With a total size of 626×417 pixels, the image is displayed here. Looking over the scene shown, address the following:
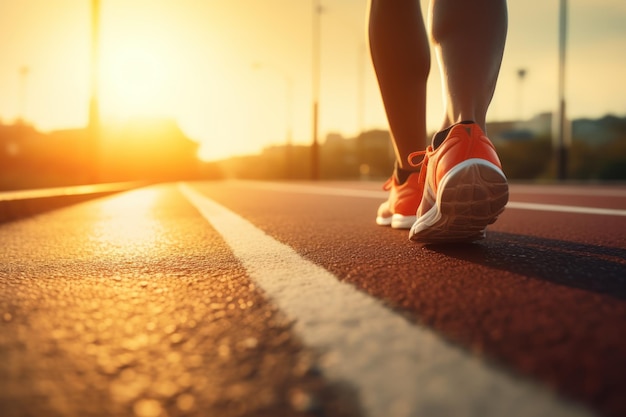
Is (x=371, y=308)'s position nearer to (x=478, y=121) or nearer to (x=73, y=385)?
(x=73, y=385)

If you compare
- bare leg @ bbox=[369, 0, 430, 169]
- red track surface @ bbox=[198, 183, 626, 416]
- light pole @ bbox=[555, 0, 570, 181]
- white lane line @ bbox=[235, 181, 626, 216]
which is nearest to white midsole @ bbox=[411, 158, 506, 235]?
red track surface @ bbox=[198, 183, 626, 416]

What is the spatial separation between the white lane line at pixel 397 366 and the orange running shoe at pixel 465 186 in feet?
2.05

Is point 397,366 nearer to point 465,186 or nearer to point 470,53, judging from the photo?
point 465,186

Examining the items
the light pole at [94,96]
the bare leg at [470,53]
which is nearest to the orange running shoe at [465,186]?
the bare leg at [470,53]

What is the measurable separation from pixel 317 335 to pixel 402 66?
197 cm

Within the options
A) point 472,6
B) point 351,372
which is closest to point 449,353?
point 351,372

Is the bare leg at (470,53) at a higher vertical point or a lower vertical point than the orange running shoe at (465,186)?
higher

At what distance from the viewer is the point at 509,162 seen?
45.9m

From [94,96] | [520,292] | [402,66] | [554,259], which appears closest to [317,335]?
[520,292]

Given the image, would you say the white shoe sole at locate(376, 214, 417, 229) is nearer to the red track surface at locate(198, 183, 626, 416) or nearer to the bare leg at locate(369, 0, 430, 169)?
the red track surface at locate(198, 183, 626, 416)

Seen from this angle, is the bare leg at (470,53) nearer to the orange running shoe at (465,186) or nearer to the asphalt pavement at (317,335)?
the orange running shoe at (465,186)

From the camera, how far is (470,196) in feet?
5.50

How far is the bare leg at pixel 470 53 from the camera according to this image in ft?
6.28

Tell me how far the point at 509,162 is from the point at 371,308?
4785 centimetres
